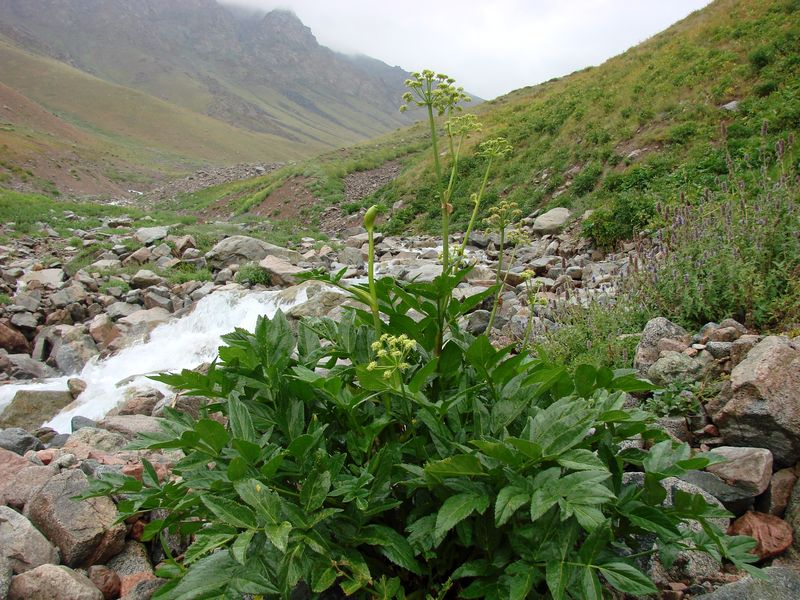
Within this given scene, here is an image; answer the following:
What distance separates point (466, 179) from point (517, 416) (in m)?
17.8

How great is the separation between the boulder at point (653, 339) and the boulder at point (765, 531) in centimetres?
145

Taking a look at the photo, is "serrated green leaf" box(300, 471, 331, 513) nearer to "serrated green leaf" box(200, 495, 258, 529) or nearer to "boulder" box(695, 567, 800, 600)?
"serrated green leaf" box(200, 495, 258, 529)

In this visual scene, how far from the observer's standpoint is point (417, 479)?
1.85 m

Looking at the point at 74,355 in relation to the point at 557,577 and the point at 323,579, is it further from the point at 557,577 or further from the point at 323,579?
the point at 557,577

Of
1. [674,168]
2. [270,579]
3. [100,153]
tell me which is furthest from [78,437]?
[100,153]

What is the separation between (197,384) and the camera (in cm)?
219

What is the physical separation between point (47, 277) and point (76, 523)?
12.8m

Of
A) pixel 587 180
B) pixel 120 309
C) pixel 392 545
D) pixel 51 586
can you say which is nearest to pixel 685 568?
pixel 392 545

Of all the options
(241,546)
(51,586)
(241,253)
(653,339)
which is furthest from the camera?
(241,253)

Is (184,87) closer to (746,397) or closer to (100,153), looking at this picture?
(100,153)

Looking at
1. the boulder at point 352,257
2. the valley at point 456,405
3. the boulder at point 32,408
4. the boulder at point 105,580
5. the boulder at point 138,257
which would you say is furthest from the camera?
the boulder at point 138,257

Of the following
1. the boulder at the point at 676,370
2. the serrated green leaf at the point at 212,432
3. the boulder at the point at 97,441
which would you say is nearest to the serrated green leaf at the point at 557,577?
the serrated green leaf at the point at 212,432

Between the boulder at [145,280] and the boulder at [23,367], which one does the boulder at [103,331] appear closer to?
the boulder at [23,367]

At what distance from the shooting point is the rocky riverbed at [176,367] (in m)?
2.65
